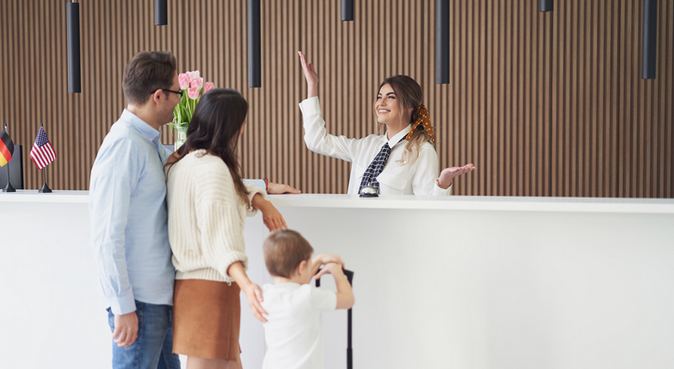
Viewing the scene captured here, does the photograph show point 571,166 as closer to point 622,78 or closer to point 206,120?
point 622,78

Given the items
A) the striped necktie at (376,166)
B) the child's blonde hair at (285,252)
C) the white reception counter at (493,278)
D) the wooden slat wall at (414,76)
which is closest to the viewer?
the child's blonde hair at (285,252)

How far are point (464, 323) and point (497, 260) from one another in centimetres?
28

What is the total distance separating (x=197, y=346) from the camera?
257 centimetres

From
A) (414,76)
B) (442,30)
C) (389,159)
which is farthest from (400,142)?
(414,76)

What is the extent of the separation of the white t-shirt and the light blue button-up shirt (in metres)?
0.39

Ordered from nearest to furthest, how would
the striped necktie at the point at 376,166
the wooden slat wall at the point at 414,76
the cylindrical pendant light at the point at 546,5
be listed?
the cylindrical pendant light at the point at 546,5
the striped necktie at the point at 376,166
the wooden slat wall at the point at 414,76

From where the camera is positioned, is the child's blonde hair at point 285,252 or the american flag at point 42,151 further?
the american flag at point 42,151

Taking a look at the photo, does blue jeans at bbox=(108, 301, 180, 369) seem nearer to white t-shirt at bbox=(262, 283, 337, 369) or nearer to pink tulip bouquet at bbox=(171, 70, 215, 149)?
white t-shirt at bbox=(262, 283, 337, 369)

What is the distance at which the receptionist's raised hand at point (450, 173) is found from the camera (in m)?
3.40

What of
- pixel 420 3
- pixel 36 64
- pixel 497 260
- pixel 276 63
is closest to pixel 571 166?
pixel 420 3

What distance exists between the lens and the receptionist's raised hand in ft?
11.2

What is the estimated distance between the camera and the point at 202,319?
101 inches

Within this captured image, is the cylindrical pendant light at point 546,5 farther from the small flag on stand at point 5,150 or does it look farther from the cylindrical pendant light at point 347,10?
the small flag on stand at point 5,150

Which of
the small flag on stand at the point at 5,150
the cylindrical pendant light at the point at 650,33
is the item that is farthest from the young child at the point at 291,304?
the small flag on stand at the point at 5,150
